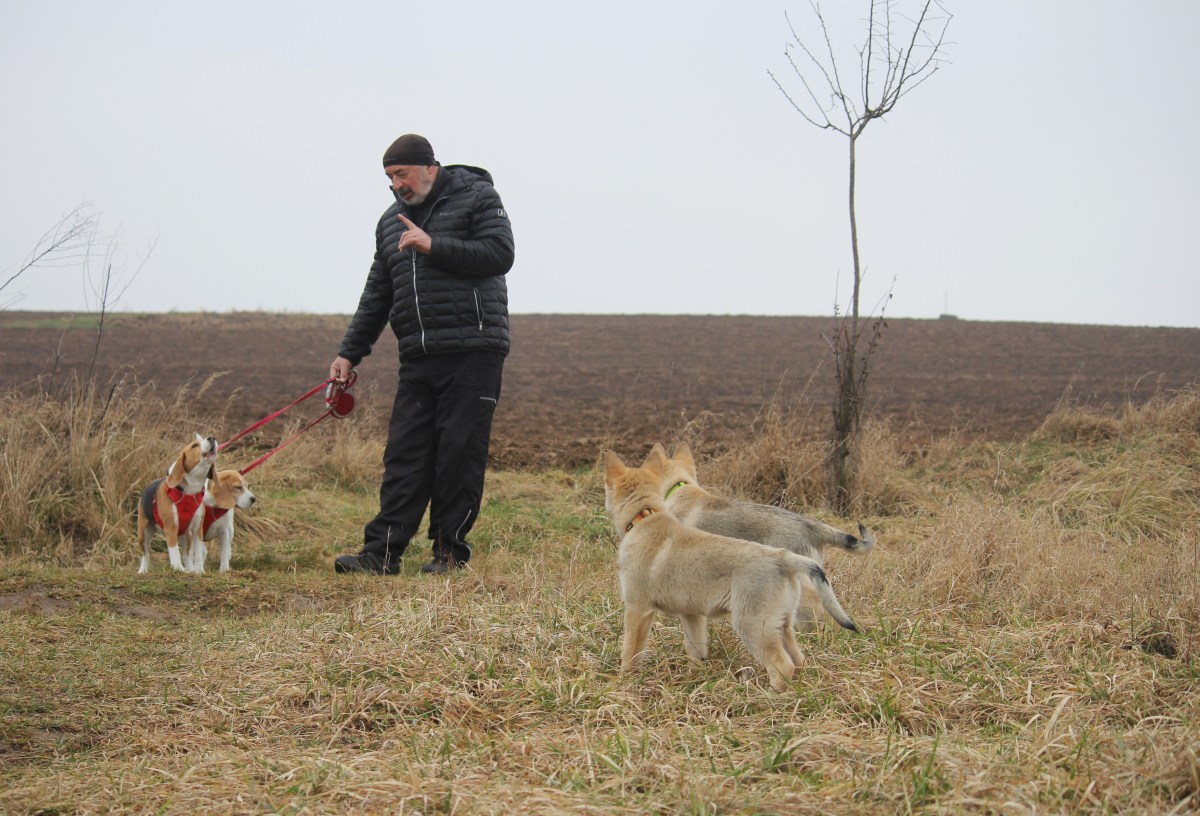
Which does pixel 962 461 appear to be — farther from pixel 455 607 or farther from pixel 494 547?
pixel 455 607

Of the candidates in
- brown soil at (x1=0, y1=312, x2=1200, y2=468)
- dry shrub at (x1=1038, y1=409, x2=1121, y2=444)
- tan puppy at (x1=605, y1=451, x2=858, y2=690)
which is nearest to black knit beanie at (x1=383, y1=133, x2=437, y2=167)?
tan puppy at (x1=605, y1=451, x2=858, y2=690)

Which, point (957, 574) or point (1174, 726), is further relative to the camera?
point (957, 574)

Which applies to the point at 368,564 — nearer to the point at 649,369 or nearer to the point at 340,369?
the point at 340,369

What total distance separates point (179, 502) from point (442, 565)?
2000 millimetres

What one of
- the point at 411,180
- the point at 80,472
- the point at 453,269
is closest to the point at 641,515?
the point at 453,269

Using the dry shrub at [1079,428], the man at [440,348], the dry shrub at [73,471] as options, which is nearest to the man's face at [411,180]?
the man at [440,348]

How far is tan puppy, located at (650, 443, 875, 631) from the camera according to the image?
525cm

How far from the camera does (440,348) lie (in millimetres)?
7320

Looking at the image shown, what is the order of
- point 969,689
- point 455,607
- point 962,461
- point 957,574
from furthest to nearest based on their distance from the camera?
point 962,461 < point 957,574 < point 455,607 < point 969,689

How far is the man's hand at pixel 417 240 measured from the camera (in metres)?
6.93

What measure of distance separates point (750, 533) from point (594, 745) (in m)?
2.03

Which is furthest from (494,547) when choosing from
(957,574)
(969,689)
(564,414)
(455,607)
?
(564,414)

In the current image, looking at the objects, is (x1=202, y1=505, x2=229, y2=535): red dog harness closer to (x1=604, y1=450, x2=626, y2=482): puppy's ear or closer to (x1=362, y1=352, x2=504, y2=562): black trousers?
(x1=362, y1=352, x2=504, y2=562): black trousers

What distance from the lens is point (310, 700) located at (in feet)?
14.6
